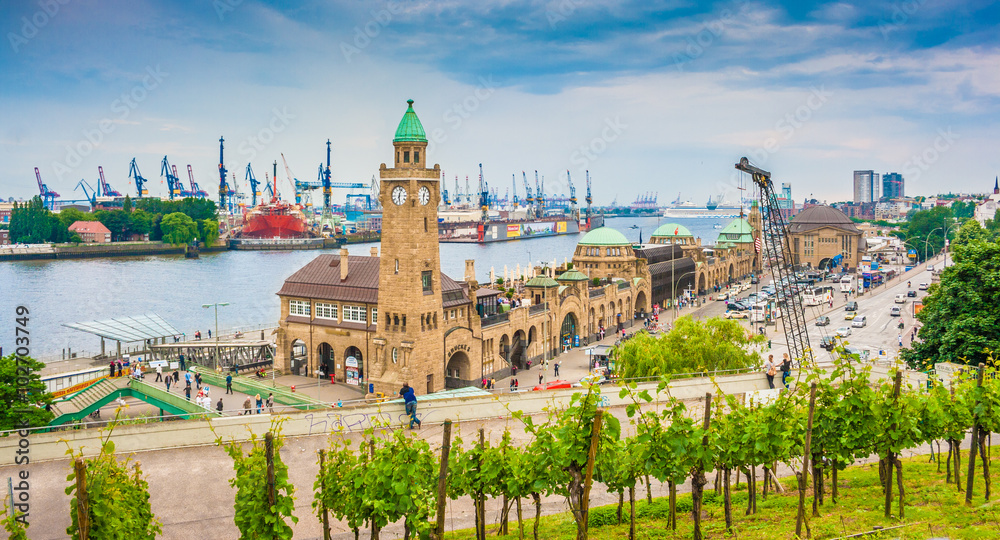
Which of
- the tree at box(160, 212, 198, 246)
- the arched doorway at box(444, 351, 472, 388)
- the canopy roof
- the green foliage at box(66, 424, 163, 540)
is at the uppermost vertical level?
the tree at box(160, 212, 198, 246)

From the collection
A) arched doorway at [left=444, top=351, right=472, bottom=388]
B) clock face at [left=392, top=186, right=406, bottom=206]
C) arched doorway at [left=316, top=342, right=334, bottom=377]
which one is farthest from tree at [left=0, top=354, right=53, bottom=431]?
arched doorway at [left=444, top=351, right=472, bottom=388]

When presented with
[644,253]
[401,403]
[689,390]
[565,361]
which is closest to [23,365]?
[401,403]

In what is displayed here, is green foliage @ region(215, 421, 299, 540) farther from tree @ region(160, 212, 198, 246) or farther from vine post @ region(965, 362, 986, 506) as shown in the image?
tree @ region(160, 212, 198, 246)

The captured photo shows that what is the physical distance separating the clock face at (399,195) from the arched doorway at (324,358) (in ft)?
41.1

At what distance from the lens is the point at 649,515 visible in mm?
21016

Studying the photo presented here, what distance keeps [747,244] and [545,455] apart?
124m

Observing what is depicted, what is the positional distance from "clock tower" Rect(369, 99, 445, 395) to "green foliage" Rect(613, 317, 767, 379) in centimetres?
1259

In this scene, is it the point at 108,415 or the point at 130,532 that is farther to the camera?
the point at 108,415

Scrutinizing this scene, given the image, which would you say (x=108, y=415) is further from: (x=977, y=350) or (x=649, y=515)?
(x=977, y=350)

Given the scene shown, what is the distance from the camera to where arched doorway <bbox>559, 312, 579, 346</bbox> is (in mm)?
68875

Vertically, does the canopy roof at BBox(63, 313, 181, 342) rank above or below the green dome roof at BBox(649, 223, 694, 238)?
below

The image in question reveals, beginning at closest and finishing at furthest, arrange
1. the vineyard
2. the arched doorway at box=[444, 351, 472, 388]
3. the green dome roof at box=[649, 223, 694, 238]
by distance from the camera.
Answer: the vineyard < the arched doorway at box=[444, 351, 472, 388] < the green dome roof at box=[649, 223, 694, 238]

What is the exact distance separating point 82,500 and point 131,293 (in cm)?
11323

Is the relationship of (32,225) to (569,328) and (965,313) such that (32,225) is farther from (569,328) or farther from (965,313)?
(965,313)
